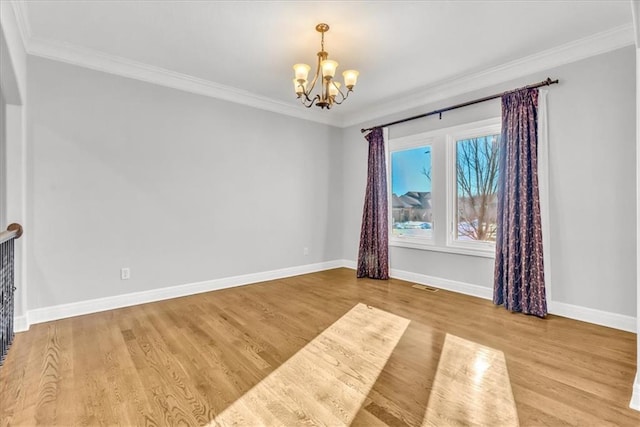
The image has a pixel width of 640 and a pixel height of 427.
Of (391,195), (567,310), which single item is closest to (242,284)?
(391,195)

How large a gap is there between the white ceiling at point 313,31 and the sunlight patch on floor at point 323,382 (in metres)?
2.72

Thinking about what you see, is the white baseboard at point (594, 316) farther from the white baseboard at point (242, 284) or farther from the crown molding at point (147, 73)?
the crown molding at point (147, 73)

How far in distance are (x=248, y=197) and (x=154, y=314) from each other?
6.34 feet

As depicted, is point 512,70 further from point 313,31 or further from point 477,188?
point 313,31

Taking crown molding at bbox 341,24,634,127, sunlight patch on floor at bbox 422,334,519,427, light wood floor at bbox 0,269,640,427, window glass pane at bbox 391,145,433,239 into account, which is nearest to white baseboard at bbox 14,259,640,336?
light wood floor at bbox 0,269,640,427

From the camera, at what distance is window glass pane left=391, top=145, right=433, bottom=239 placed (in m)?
4.52

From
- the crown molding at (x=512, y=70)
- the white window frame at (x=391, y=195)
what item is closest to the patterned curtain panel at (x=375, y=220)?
the white window frame at (x=391, y=195)

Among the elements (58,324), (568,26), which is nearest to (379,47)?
(568,26)

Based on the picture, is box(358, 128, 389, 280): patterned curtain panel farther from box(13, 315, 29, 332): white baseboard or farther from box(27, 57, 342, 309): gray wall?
box(13, 315, 29, 332): white baseboard

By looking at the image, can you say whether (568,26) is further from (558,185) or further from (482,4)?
(558,185)

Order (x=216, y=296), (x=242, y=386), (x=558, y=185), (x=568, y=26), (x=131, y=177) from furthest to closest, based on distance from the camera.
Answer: (x=216, y=296), (x=131, y=177), (x=558, y=185), (x=568, y=26), (x=242, y=386)

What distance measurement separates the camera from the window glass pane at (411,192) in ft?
14.8

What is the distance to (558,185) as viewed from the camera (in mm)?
3230

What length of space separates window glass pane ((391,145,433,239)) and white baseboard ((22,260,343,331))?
5.86 feet
